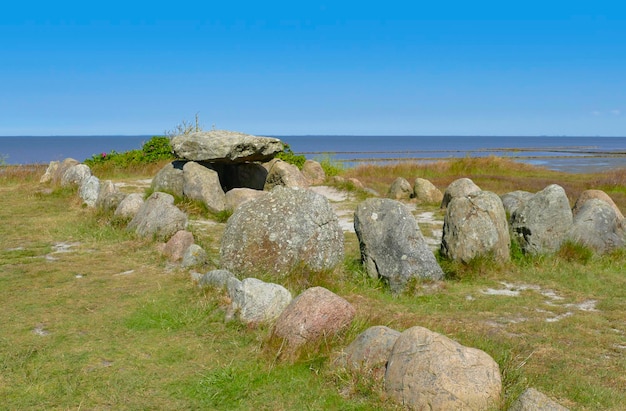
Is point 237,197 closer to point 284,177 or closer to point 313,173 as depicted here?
point 284,177

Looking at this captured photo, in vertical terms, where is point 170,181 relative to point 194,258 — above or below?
above

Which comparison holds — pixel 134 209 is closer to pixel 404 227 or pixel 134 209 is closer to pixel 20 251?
pixel 20 251

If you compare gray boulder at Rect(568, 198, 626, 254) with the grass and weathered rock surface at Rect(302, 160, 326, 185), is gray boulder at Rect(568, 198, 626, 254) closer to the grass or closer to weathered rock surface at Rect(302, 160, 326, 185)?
the grass

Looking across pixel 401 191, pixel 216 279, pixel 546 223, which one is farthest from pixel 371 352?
pixel 401 191

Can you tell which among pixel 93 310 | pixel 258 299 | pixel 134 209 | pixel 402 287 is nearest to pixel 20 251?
pixel 134 209

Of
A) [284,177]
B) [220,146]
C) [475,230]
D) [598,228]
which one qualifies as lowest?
[598,228]

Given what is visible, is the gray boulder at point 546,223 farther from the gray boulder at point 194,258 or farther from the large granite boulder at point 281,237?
the gray boulder at point 194,258

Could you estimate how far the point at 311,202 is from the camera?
10.6 metres

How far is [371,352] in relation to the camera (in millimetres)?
6285

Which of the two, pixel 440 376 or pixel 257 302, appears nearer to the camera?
pixel 440 376

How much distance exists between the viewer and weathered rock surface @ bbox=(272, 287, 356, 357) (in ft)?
22.4

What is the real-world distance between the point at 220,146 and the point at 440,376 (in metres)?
14.6

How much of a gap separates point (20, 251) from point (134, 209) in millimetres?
3038

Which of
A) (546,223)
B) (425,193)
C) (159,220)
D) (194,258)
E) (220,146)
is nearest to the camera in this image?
(194,258)
